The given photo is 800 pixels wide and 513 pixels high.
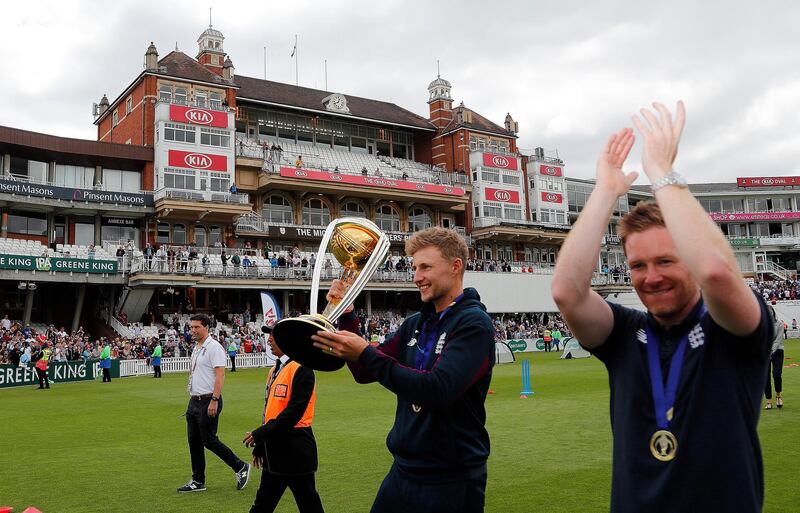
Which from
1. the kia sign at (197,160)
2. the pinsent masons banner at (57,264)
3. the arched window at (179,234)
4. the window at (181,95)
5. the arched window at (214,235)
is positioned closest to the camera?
the pinsent masons banner at (57,264)

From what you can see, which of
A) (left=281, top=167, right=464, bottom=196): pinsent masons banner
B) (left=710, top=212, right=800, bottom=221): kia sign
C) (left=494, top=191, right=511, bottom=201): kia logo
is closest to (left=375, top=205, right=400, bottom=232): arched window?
(left=281, top=167, right=464, bottom=196): pinsent masons banner

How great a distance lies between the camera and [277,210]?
54500 mm

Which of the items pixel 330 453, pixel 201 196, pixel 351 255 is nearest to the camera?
pixel 351 255

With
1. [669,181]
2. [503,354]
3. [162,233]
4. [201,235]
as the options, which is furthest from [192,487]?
[201,235]

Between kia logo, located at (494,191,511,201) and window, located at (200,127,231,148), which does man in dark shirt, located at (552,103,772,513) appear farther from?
kia logo, located at (494,191,511,201)

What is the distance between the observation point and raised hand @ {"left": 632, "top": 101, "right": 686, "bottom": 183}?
232 cm

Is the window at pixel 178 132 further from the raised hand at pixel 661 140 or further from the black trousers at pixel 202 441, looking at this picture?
the raised hand at pixel 661 140

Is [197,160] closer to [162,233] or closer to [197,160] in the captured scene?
[197,160]

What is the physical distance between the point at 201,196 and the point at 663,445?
4798 centimetres

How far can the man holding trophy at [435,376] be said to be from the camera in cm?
326

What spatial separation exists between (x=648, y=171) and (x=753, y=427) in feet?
3.23

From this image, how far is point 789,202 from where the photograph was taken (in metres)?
86.2

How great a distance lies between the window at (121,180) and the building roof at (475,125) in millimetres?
29805

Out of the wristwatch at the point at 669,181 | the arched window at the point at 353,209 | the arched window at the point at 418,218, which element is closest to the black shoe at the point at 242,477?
the wristwatch at the point at 669,181
